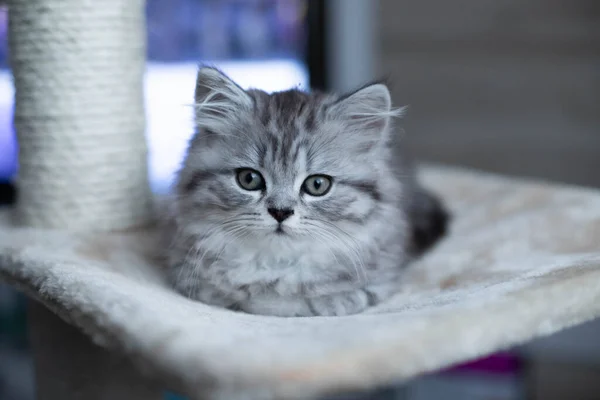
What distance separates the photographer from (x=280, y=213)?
1.27 meters

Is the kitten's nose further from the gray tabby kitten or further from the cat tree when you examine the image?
the cat tree

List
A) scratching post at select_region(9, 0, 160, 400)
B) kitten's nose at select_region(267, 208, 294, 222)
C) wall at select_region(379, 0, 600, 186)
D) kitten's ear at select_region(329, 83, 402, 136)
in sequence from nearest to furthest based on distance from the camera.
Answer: kitten's nose at select_region(267, 208, 294, 222), kitten's ear at select_region(329, 83, 402, 136), scratching post at select_region(9, 0, 160, 400), wall at select_region(379, 0, 600, 186)

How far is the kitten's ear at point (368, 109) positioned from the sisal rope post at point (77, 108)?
60cm

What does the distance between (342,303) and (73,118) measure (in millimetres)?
813

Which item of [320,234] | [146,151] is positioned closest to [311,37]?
[146,151]

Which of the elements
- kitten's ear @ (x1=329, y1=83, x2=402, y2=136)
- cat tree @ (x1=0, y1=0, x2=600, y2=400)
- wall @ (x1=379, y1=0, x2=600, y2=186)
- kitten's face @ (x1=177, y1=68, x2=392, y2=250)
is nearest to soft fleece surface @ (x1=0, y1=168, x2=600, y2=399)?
cat tree @ (x1=0, y1=0, x2=600, y2=400)

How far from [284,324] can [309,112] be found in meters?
0.51

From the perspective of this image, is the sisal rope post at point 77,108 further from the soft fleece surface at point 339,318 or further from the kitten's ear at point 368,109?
the kitten's ear at point 368,109

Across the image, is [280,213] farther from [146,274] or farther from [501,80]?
[501,80]

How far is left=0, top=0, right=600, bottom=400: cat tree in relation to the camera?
34.1 inches

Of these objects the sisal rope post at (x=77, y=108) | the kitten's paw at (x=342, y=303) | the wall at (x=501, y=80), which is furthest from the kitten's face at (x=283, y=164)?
the wall at (x=501, y=80)

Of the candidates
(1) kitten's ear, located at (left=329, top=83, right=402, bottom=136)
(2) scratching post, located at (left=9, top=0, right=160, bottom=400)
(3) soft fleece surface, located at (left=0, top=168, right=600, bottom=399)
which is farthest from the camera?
(2) scratching post, located at (left=9, top=0, right=160, bottom=400)

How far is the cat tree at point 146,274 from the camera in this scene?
87 cm

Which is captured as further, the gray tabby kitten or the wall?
the wall
